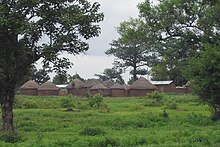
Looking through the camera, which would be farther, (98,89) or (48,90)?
(48,90)

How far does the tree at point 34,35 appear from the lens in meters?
18.4

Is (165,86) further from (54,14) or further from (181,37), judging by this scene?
(54,14)

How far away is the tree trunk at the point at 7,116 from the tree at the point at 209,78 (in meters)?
12.4

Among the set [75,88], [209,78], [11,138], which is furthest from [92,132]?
[75,88]

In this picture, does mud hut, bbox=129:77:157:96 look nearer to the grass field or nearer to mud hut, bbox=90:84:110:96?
mud hut, bbox=90:84:110:96

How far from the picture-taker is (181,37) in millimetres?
30609

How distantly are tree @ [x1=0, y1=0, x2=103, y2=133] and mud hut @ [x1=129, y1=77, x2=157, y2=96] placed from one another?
50.4 meters

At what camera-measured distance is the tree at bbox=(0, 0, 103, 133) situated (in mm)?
18375

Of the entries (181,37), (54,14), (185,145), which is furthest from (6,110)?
(181,37)

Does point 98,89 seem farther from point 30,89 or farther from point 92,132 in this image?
point 92,132

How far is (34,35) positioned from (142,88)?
53.2m

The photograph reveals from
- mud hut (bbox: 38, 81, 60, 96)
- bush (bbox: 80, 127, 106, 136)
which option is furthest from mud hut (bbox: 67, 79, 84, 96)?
bush (bbox: 80, 127, 106, 136)

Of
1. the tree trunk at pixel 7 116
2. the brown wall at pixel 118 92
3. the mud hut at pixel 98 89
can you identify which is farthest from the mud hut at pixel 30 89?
the tree trunk at pixel 7 116

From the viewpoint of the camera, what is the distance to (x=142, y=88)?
70625mm
